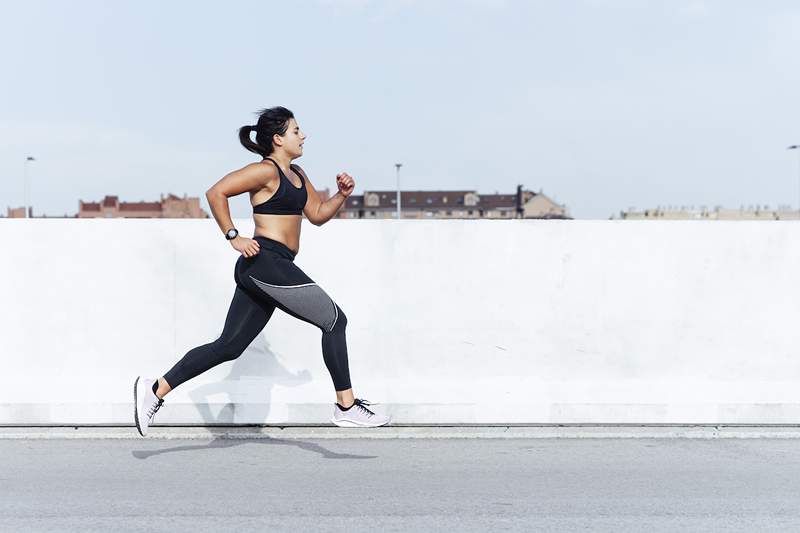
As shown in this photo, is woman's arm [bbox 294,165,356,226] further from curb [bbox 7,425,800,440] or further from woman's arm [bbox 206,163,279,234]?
curb [bbox 7,425,800,440]

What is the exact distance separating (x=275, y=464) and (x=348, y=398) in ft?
1.73

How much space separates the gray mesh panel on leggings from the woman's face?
0.79 meters

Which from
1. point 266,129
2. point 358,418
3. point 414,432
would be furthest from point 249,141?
point 414,432

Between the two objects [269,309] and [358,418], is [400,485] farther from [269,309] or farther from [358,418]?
[269,309]

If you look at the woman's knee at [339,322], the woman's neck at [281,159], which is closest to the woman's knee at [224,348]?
the woman's knee at [339,322]

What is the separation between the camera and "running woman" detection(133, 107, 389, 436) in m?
5.85

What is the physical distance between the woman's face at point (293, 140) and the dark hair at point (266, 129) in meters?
0.03

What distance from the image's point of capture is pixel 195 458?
598 cm

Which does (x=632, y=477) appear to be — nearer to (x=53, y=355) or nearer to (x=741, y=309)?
(x=741, y=309)

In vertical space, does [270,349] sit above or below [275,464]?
above

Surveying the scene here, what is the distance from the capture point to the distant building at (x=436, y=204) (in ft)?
561

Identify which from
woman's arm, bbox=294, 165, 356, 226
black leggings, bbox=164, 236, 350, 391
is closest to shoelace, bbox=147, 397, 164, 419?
black leggings, bbox=164, 236, 350, 391

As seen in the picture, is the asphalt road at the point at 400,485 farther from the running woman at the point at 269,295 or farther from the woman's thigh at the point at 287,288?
the woman's thigh at the point at 287,288

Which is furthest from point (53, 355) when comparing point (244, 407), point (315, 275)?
point (315, 275)
